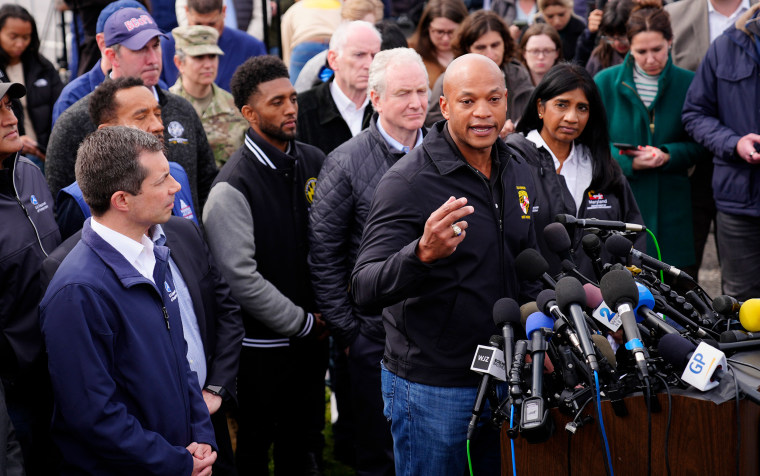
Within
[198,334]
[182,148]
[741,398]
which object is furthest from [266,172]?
[741,398]

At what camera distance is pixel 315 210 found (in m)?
4.54

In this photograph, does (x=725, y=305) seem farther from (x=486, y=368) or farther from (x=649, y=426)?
(x=486, y=368)

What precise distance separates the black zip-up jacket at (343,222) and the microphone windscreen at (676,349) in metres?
1.89

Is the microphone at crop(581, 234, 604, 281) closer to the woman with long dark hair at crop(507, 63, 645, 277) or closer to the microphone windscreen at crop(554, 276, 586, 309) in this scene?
the microphone windscreen at crop(554, 276, 586, 309)

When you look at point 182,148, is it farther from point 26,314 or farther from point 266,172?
point 26,314

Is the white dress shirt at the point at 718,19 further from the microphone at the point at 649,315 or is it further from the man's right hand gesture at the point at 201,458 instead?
the man's right hand gesture at the point at 201,458

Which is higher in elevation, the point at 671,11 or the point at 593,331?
the point at 671,11

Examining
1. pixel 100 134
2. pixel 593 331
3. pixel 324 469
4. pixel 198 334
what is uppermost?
pixel 100 134

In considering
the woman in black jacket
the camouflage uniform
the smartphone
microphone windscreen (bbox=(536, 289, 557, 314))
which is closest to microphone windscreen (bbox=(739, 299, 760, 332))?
microphone windscreen (bbox=(536, 289, 557, 314))

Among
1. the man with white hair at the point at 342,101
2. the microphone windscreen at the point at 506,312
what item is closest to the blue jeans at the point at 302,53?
the man with white hair at the point at 342,101

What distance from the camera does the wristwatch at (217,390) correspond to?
3865mm

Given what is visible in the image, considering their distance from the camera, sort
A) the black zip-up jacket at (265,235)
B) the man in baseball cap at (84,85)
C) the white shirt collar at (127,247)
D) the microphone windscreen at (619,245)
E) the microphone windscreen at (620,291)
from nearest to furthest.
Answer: the microphone windscreen at (620,291), the white shirt collar at (127,247), the microphone windscreen at (619,245), the black zip-up jacket at (265,235), the man in baseball cap at (84,85)

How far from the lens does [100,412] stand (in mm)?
3012

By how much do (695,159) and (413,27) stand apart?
367 centimetres
